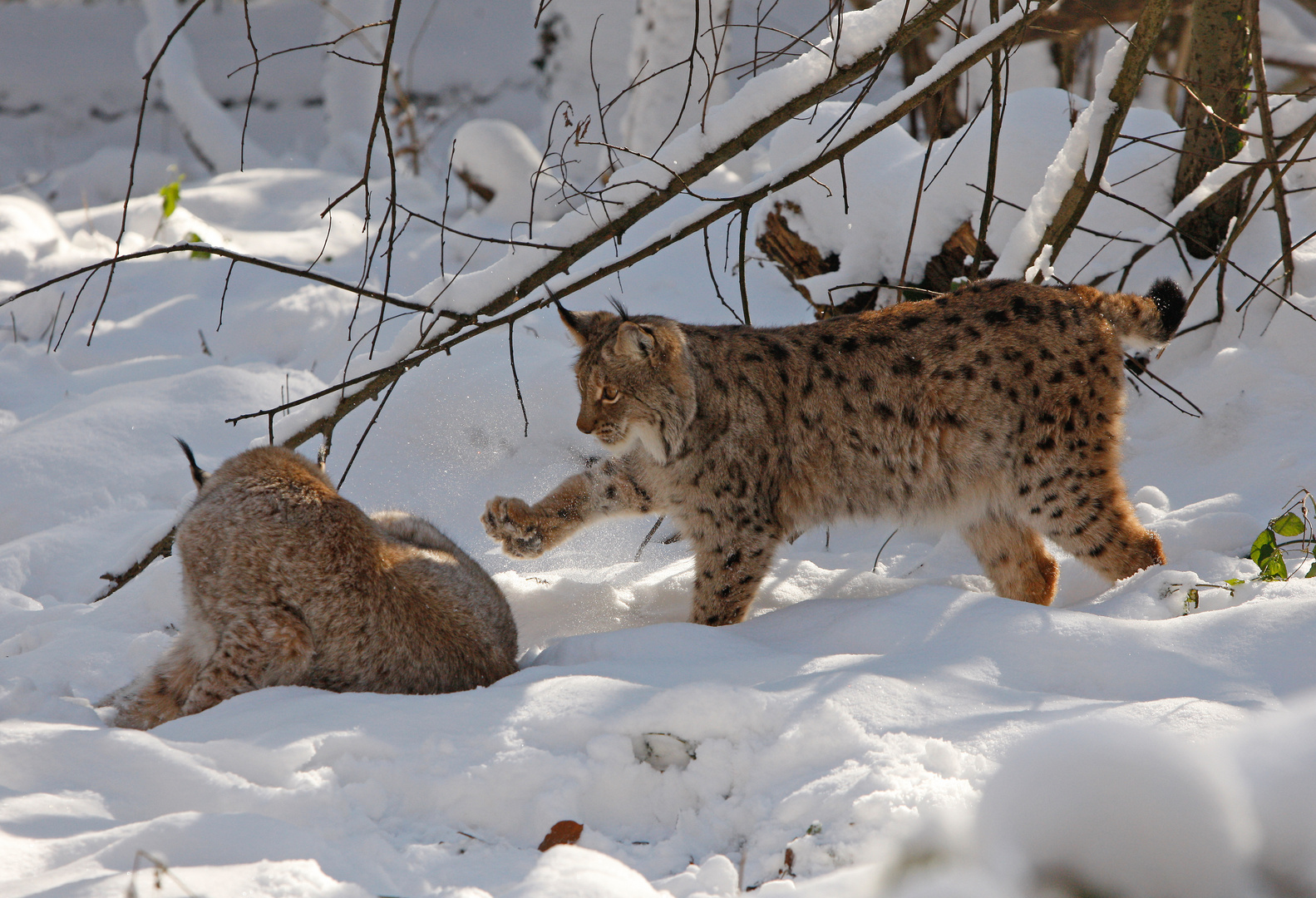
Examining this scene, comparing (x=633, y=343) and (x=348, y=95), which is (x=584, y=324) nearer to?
(x=633, y=343)

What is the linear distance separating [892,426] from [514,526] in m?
1.48

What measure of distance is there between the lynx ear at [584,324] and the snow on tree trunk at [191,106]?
1024cm

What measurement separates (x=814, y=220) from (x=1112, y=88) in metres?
2.09

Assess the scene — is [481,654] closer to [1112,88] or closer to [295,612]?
[295,612]

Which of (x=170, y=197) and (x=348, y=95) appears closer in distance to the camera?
(x=170, y=197)

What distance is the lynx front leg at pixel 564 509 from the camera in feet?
12.8

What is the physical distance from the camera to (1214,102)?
5.12 meters

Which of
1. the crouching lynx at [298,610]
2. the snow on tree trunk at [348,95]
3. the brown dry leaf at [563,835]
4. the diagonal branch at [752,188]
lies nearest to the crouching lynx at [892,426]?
the diagonal branch at [752,188]

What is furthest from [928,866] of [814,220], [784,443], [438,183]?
[438,183]

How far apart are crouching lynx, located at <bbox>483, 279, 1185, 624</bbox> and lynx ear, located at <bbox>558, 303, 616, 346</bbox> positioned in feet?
0.09

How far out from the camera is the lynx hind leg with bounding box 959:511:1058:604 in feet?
12.4

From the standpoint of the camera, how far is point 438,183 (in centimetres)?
1154

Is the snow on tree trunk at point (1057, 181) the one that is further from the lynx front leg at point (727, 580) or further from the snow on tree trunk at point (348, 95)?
the snow on tree trunk at point (348, 95)

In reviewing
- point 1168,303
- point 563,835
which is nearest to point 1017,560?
point 1168,303
